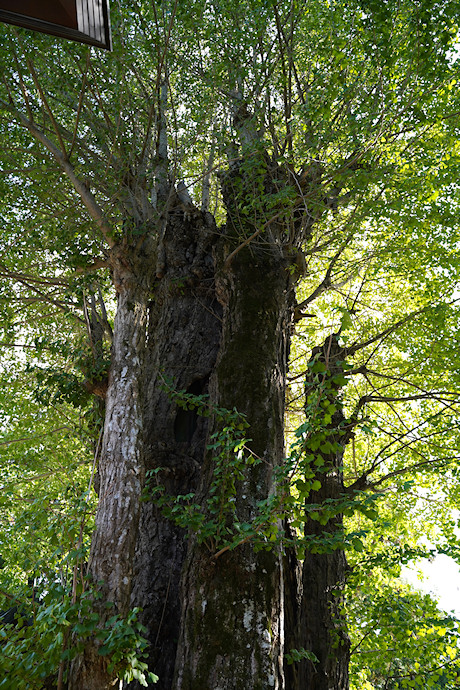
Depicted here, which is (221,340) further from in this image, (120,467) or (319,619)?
(319,619)

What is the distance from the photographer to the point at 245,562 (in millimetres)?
4148

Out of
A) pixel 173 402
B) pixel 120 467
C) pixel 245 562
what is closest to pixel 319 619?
pixel 245 562

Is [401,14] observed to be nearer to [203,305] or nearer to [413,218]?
[413,218]

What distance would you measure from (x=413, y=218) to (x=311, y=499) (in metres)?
3.75

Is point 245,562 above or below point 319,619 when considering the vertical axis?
above

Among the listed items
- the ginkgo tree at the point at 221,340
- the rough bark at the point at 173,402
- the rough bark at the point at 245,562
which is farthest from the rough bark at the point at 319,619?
the rough bark at the point at 173,402

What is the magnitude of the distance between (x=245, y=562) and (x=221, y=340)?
248 centimetres

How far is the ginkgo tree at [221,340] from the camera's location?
352cm

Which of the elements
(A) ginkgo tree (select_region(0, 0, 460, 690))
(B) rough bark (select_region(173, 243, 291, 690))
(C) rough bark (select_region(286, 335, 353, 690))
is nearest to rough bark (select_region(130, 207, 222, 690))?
(A) ginkgo tree (select_region(0, 0, 460, 690))

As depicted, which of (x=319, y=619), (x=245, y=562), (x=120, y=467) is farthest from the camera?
(x=319, y=619)

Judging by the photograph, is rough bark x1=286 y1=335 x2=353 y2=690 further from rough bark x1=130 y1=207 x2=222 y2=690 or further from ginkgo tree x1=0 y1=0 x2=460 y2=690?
rough bark x1=130 y1=207 x2=222 y2=690

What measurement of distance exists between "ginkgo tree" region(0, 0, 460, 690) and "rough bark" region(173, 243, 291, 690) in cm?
2

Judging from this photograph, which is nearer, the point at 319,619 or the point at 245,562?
the point at 245,562

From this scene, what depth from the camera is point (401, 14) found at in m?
5.63
